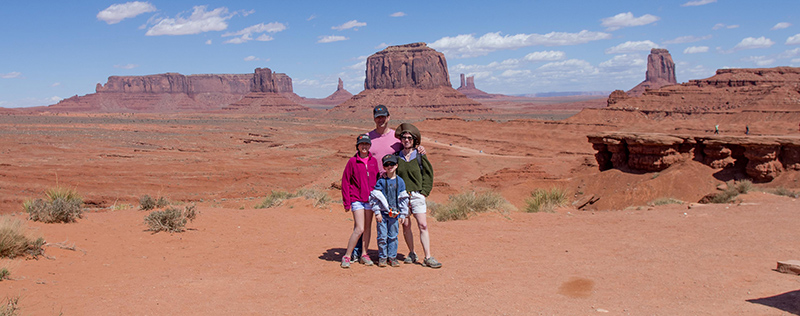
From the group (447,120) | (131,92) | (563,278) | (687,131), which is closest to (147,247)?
(563,278)

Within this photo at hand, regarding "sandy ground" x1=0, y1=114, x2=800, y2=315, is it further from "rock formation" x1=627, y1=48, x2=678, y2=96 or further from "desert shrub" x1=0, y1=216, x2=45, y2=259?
"rock formation" x1=627, y1=48, x2=678, y2=96

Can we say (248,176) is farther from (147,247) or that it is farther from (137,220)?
(147,247)

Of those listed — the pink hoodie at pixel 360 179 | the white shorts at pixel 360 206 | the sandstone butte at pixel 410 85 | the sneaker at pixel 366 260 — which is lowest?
the sneaker at pixel 366 260

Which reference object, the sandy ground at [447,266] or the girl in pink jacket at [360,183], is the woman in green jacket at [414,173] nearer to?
the girl in pink jacket at [360,183]

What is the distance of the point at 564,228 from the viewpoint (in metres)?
9.16

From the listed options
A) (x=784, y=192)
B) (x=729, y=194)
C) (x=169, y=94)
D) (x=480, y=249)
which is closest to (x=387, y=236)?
(x=480, y=249)

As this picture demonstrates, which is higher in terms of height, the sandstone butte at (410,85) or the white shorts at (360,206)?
the sandstone butte at (410,85)

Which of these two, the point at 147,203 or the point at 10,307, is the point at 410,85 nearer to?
the point at 147,203

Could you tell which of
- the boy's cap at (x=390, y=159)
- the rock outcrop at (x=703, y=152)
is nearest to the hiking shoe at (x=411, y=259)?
the boy's cap at (x=390, y=159)

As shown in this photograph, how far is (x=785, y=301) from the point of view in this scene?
4523 millimetres

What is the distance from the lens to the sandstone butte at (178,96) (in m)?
151

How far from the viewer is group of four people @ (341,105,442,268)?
5863 mm

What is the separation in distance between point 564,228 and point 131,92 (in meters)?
189

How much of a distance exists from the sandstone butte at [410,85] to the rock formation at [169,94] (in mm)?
28636
